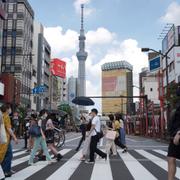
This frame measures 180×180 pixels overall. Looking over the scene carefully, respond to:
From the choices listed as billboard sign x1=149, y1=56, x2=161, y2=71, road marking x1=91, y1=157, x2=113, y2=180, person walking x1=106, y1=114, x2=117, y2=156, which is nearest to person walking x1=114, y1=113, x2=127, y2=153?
person walking x1=106, y1=114, x2=117, y2=156

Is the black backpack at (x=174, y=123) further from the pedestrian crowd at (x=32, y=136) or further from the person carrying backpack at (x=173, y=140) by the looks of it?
the pedestrian crowd at (x=32, y=136)

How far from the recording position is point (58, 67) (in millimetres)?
100125

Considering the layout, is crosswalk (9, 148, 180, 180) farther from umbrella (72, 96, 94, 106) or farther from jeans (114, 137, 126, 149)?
umbrella (72, 96, 94, 106)

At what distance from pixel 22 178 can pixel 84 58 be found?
186906 millimetres

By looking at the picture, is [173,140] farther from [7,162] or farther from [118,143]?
[118,143]

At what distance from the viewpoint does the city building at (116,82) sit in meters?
121

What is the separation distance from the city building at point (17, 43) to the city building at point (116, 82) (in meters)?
57.3

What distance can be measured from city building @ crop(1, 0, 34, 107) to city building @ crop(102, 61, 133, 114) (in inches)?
2256

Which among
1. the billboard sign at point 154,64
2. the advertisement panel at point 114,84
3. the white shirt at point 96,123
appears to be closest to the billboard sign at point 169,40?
the billboard sign at point 154,64

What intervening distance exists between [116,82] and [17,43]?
62.5 meters

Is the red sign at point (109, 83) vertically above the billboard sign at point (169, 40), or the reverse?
the red sign at point (109, 83)

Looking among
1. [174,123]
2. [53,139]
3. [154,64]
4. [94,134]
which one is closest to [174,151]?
[174,123]

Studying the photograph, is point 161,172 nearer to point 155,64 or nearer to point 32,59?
point 155,64

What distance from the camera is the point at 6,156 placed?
7438mm
